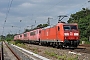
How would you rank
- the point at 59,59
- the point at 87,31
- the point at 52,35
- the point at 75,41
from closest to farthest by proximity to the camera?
the point at 59,59 → the point at 75,41 → the point at 52,35 → the point at 87,31

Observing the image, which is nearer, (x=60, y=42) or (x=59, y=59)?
(x=59, y=59)

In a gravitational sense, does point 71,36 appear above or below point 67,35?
below

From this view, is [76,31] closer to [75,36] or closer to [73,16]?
[75,36]

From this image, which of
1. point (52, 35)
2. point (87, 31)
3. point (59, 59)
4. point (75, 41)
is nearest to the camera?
point (59, 59)

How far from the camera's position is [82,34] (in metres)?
74.6

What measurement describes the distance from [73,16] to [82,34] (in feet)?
84.7

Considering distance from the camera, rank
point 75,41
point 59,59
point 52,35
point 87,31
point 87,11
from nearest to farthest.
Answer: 1. point 59,59
2. point 75,41
3. point 52,35
4. point 87,31
5. point 87,11

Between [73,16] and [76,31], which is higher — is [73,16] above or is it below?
above

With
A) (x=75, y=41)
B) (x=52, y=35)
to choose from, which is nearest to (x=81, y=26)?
(x=52, y=35)

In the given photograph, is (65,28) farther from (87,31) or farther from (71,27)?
(87,31)

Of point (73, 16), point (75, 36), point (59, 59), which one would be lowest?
point (59, 59)

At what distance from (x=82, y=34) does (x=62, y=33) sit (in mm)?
46433

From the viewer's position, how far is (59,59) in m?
16.6

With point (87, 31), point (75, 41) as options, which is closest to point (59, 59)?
point (75, 41)
